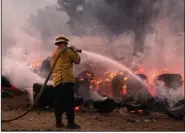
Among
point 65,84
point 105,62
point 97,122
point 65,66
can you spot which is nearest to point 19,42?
point 105,62

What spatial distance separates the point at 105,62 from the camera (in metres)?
21.6

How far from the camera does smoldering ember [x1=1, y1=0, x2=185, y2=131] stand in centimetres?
920

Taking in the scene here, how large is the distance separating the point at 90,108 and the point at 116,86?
4403 mm

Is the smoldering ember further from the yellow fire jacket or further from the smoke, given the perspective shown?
the yellow fire jacket

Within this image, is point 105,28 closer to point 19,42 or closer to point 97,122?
point 19,42

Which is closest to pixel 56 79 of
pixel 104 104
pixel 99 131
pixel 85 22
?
pixel 99 131

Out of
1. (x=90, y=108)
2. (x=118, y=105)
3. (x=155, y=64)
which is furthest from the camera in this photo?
(x=155, y=64)

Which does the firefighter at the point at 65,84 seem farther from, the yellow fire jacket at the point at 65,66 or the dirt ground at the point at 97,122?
the dirt ground at the point at 97,122

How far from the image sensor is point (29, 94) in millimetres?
12695

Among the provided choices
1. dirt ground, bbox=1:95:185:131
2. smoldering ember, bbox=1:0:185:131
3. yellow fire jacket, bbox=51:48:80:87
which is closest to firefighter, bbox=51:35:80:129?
yellow fire jacket, bbox=51:48:80:87

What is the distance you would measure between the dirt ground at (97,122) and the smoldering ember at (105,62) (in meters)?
0.02

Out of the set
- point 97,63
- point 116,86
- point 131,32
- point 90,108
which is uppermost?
point 131,32

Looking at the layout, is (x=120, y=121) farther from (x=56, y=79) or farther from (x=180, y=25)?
(x=180, y=25)

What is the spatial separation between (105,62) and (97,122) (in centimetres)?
1355
